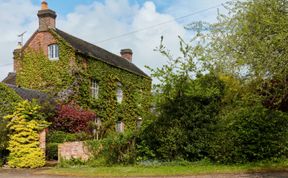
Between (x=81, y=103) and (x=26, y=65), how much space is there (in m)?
6.51

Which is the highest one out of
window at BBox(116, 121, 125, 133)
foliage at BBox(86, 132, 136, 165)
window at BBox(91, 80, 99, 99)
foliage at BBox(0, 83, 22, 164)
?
window at BBox(91, 80, 99, 99)

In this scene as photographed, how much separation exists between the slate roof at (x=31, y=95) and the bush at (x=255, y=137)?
15.0 meters

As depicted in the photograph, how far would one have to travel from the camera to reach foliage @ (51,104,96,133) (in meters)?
27.9

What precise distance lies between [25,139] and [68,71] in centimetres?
1214

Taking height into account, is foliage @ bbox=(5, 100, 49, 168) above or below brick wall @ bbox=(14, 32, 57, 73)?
below

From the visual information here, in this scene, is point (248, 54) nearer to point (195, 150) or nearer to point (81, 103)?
point (195, 150)

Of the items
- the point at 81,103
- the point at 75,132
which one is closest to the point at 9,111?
the point at 75,132

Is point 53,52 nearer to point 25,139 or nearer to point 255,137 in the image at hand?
point 25,139

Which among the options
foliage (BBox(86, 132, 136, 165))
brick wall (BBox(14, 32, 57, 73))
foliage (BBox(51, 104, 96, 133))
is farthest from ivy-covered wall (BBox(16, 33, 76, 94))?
foliage (BBox(86, 132, 136, 165))

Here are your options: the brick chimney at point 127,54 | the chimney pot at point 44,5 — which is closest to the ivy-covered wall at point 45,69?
the chimney pot at point 44,5

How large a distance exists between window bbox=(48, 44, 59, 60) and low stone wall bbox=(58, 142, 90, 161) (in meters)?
14.4

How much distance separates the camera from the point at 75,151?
1952 cm

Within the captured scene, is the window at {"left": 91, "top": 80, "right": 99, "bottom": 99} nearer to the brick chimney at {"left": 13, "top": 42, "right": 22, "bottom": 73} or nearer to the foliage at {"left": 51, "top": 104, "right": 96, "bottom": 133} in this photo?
the foliage at {"left": 51, "top": 104, "right": 96, "bottom": 133}

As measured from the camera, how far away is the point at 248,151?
16.1 m
